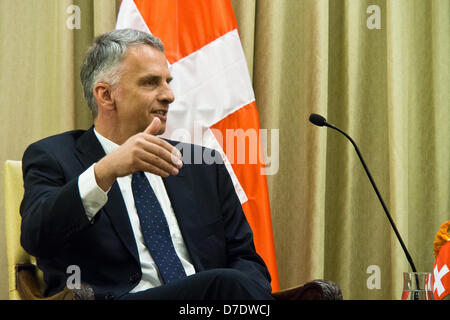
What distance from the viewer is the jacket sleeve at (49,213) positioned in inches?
53.7

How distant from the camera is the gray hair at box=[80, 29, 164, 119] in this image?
1.78 m

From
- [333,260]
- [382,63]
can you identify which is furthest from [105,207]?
[382,63]

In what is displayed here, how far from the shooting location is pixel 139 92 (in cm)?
175

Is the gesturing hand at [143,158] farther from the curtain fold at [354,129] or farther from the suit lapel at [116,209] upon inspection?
the curtain fold at [354,129]

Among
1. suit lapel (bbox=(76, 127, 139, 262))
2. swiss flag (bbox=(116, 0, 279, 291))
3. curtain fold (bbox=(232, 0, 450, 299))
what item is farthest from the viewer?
curtain fold (bbox=(232, 0, 450, 299))

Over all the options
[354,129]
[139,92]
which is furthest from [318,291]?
[354,129]

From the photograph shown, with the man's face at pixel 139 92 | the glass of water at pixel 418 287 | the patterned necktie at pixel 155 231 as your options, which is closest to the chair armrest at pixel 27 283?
the patterned necktie at pixel 155 231

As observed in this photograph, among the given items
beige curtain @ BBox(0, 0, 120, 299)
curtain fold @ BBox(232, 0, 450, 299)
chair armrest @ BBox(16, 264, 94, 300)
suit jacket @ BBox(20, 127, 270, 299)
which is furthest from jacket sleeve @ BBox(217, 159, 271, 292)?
beige curtain @ BBox(0, 0, 120, 299)

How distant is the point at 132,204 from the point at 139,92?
15.5 inches

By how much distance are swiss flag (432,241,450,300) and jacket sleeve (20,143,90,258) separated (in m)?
1.32

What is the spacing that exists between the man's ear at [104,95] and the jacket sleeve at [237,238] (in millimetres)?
452

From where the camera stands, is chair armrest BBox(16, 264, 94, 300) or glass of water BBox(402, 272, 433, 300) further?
chair armrest BBox(16, 264, 94, 300)

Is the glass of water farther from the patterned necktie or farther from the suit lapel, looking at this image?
the suit lapel

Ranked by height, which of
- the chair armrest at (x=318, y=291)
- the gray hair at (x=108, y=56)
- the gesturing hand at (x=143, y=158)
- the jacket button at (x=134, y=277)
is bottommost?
the chair armrest at (x=318, y=291)
